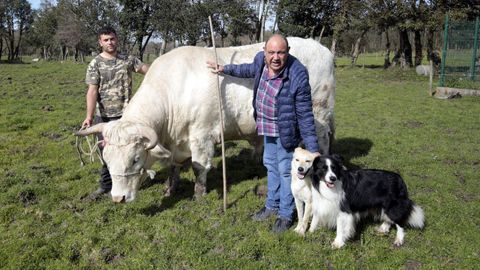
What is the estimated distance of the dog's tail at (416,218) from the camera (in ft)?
17.0

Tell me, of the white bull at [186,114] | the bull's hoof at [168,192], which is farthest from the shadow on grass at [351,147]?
the bull's hoof at [168,192]

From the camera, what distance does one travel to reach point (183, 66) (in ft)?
21.8

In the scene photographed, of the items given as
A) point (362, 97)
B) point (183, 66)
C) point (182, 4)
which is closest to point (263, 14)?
point (182, 4)

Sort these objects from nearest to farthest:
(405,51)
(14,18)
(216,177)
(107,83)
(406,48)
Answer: (107,83), (216,177), (406,48), (405,51), (14,18)

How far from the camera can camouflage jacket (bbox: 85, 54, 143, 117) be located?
646cm

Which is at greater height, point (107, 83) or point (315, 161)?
point (107, 83)

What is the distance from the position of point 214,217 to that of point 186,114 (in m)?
1.79

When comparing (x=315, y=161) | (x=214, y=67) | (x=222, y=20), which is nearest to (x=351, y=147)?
(x=214, y=67)

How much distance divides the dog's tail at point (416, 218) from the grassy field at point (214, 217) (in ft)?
0.38

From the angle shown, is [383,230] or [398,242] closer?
[398,242]

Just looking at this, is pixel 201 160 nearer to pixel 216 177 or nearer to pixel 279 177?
pixel 216 177

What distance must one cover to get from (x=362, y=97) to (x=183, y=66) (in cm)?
1325

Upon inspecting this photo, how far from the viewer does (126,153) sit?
541 cm

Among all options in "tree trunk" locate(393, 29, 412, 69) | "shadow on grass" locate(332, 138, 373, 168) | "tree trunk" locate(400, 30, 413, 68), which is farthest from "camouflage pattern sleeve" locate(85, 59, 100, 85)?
"tree trunk" locate(400, 30, 413, 68)
